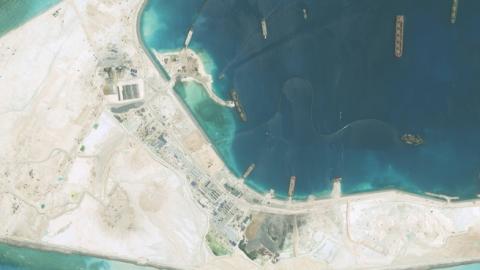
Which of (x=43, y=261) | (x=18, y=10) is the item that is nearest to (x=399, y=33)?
(x=18, y=10)

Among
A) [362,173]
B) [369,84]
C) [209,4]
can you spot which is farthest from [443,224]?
[209,4]

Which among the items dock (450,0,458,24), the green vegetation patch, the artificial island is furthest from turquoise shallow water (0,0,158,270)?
dock (450,0,458,24)

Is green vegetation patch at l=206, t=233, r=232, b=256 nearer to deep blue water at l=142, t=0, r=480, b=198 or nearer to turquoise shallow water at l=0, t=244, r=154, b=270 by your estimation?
deep blue water at l=142, t=0, r=480, b=198

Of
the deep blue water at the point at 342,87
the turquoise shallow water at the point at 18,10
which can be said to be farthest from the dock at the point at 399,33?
the turquoise shallow water at the point at 18,10

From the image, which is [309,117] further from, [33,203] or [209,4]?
[33,203]

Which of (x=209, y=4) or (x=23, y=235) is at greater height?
(x=209, y=4)
